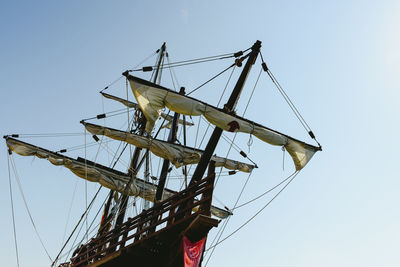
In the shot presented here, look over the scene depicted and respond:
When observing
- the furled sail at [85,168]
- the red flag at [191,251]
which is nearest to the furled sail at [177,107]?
the red flag at [191,251]

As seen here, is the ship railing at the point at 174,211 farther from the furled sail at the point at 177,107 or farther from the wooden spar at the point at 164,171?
the wooden spar at the point at 164,171

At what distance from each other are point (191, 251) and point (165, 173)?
9.02 m

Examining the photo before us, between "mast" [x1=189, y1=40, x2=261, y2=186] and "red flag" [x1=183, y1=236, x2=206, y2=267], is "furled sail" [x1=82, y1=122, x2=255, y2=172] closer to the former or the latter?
"mast" [x1=189, y1=40, x2=261, y2=186]

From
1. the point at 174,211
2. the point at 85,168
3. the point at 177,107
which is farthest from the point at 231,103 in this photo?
the point at 85,168

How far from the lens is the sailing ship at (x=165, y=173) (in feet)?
26.8

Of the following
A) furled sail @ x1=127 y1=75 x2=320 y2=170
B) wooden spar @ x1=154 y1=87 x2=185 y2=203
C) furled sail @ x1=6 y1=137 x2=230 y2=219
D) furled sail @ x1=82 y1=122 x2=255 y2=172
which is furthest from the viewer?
furled sail @ x1=6 y1=137 x2=230 y2=219

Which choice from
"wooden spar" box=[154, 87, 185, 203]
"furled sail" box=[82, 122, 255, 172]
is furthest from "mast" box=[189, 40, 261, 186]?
"furled sail" box=[82, 122, 255, 172]

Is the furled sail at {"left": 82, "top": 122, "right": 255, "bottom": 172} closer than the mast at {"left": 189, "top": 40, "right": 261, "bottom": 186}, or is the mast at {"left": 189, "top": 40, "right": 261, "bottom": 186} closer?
the mast at {"left": 189, "top": 40, "right": 261, "bottom": 186}

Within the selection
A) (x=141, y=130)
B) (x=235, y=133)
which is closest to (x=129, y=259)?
(x=235, y=133)

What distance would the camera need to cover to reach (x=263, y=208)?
37.3 feet

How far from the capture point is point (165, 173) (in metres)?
16.8

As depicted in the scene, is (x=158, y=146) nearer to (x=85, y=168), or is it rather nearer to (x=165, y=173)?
(x=165, y=173)

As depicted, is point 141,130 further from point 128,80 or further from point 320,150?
point 320,150

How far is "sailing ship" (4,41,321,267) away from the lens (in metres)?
8.16
